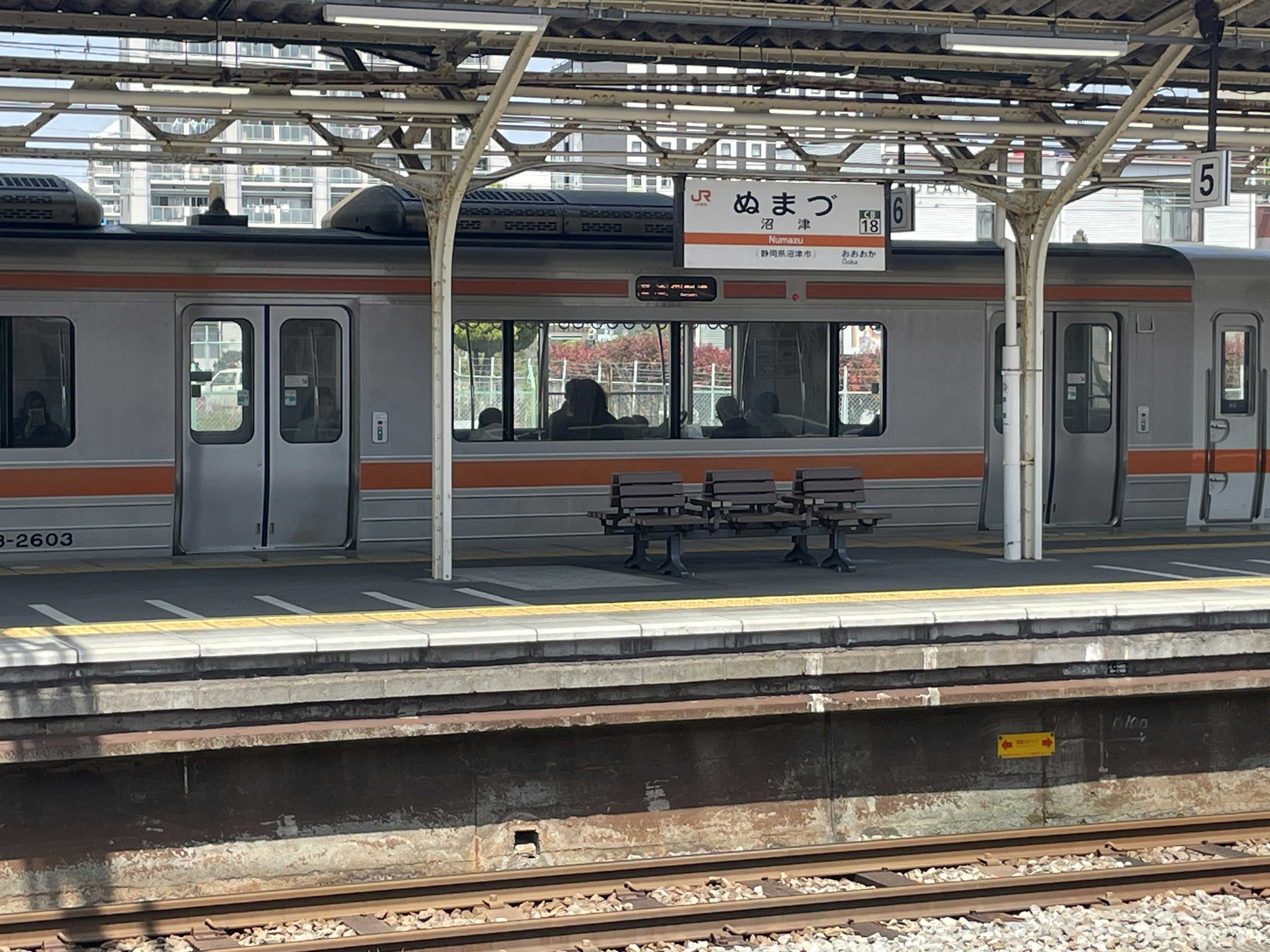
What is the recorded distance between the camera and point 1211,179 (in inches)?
473

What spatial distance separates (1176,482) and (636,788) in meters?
8.94

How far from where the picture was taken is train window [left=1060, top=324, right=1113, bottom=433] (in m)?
16.0

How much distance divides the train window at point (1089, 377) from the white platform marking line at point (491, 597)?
7.11 m

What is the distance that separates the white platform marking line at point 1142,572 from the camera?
41.0 ft

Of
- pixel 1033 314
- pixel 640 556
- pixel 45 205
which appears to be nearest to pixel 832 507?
pixel 640 556

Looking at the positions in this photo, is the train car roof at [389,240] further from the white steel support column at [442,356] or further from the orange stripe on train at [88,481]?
the orange stripe on train at [88,481]

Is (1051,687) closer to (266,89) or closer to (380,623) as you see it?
(380,623)

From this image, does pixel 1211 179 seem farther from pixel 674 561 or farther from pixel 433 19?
pixel 433 19

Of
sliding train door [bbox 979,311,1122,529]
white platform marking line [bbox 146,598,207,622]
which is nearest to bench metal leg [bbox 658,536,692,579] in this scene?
white platform marking line [bbox 146,598,207,622]

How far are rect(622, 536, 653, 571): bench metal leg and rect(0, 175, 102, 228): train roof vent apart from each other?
5213 millimetres

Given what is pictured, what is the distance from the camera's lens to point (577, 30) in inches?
462

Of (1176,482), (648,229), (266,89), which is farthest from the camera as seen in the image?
(1176,482)

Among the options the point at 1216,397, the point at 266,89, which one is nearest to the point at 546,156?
the point at 266,89

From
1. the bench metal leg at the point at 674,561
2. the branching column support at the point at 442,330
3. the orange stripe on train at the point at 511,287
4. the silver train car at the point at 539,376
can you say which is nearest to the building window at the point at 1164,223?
the silver train car at the point at 539,376
